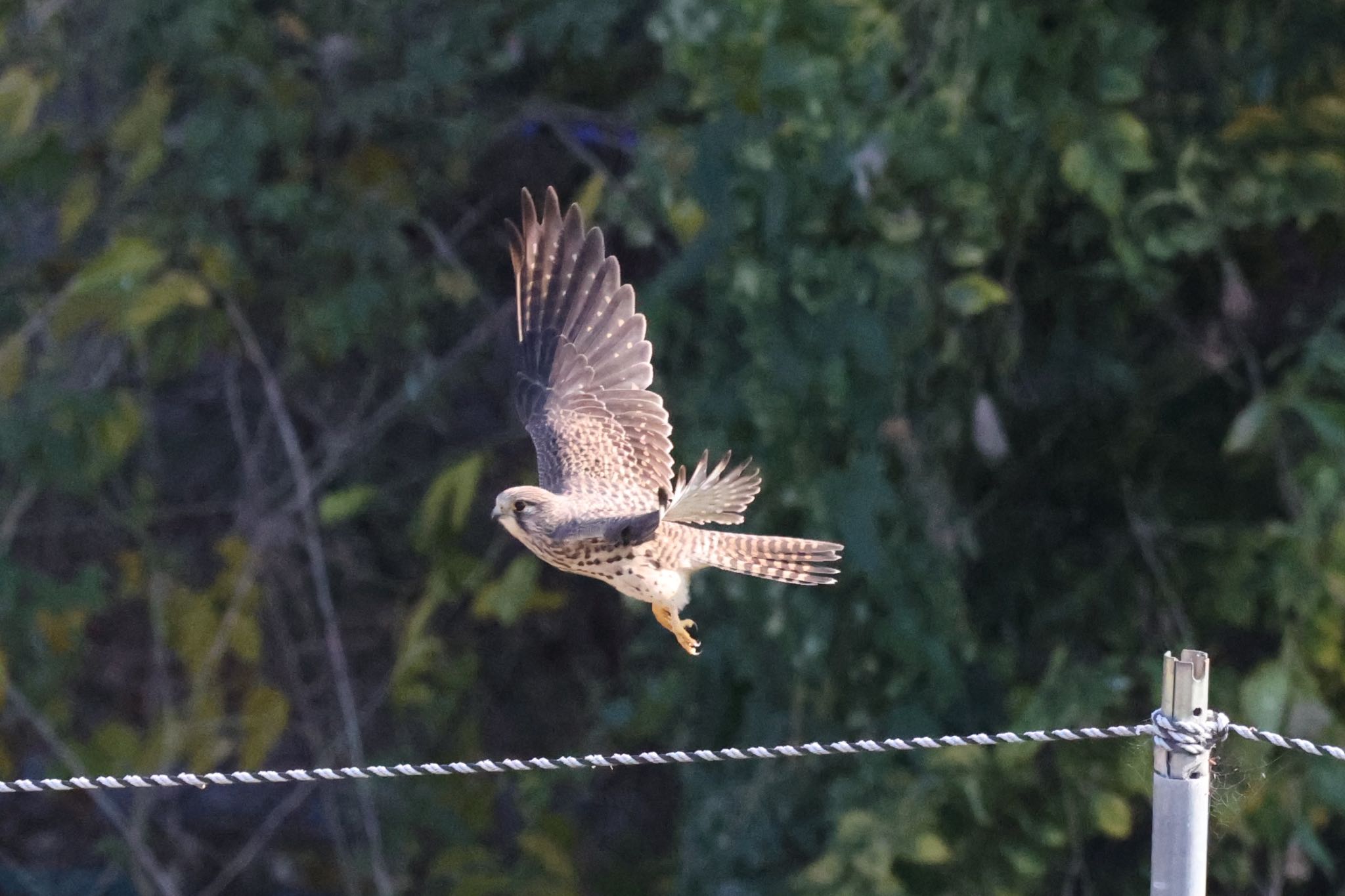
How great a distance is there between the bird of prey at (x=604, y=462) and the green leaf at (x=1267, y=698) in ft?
2.65

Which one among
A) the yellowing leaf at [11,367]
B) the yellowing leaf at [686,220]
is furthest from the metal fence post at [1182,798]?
the yellowing leaf at [11,367]

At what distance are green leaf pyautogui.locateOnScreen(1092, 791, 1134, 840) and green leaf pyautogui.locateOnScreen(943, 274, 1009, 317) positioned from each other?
974mm

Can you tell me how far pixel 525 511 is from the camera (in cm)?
300

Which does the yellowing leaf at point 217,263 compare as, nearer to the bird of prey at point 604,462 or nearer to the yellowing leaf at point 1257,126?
the bird of prey at point 604,462

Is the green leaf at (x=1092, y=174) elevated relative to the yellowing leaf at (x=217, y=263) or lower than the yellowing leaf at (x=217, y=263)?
elevated

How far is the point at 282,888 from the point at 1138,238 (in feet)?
10.9

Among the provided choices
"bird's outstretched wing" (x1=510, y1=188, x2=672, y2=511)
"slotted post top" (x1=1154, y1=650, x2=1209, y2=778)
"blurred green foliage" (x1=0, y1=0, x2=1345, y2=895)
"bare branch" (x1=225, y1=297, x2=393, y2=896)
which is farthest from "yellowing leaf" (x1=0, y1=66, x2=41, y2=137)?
"slotted post top" (x1=1154, y1=650, x2=1209, y2=778)

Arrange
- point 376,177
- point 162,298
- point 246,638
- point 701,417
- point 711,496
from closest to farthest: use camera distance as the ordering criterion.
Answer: point 711,496, point 701,417, point 162,298, point 376,177, point 246,638

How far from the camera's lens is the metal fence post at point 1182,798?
1763 millimetres

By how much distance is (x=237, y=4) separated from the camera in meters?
4.65

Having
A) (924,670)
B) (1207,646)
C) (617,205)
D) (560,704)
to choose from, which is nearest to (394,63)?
(617,205)

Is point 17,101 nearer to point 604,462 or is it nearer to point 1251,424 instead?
point 604,462

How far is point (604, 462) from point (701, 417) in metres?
0.58

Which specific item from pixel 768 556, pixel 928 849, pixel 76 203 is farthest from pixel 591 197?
pixel 928 849
